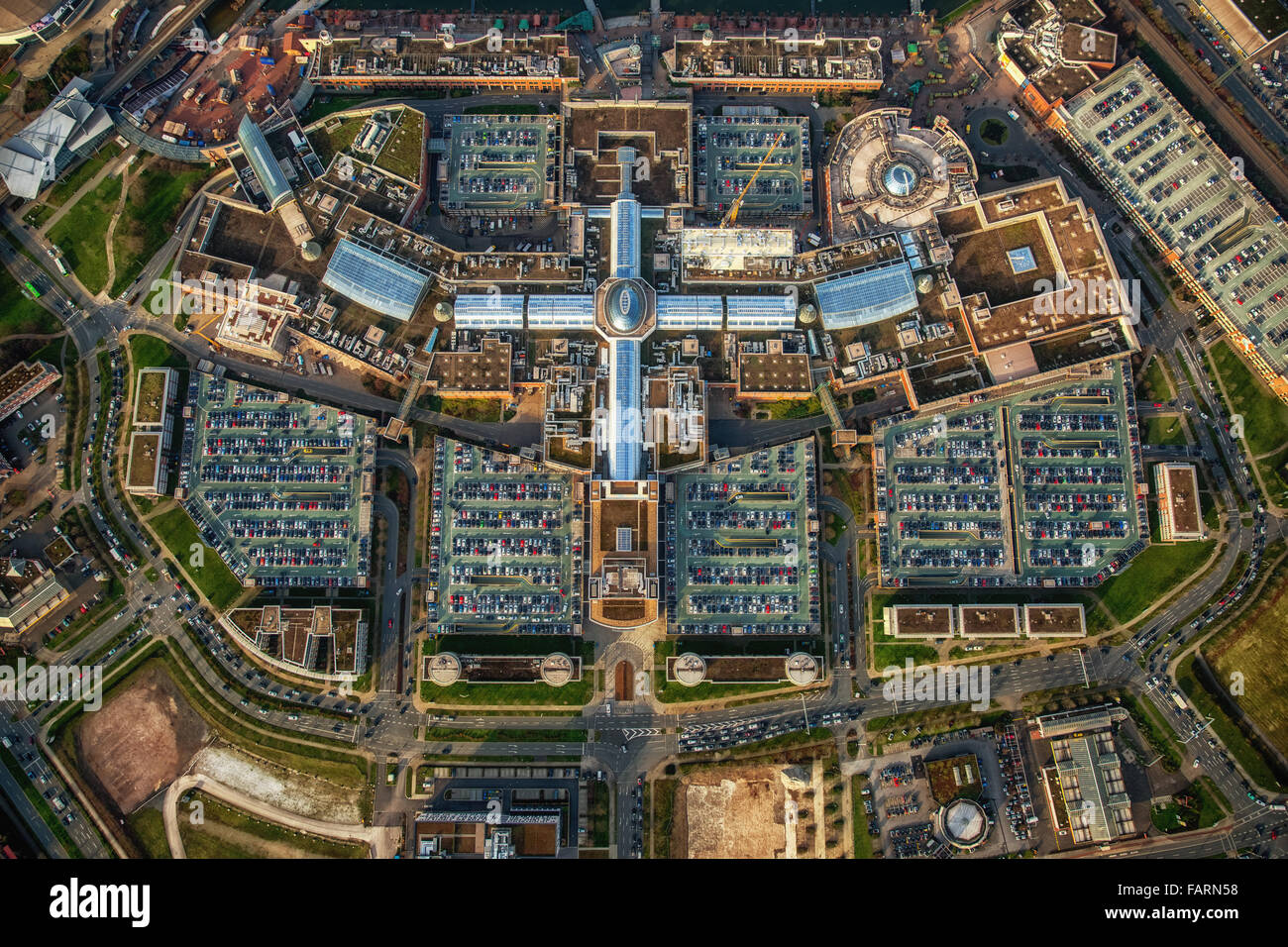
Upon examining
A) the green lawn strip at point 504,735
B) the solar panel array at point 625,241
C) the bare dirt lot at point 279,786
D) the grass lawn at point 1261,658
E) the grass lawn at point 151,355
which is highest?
the solar panel array at point 625,241

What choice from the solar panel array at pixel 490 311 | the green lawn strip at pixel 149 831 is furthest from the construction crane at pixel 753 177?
the green lawn strip at pixel 149 831

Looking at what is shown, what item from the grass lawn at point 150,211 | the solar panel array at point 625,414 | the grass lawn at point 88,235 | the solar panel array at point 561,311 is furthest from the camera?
the grass lawn at point 88,235

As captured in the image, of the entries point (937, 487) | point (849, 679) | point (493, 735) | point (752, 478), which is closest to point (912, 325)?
point (937, 487)

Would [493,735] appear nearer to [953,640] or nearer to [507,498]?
[507,498]

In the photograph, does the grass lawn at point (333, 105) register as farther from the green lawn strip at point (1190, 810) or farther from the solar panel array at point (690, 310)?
the green lawn strip at point (1190, 810)

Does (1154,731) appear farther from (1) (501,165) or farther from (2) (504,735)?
(1) (501,165)
